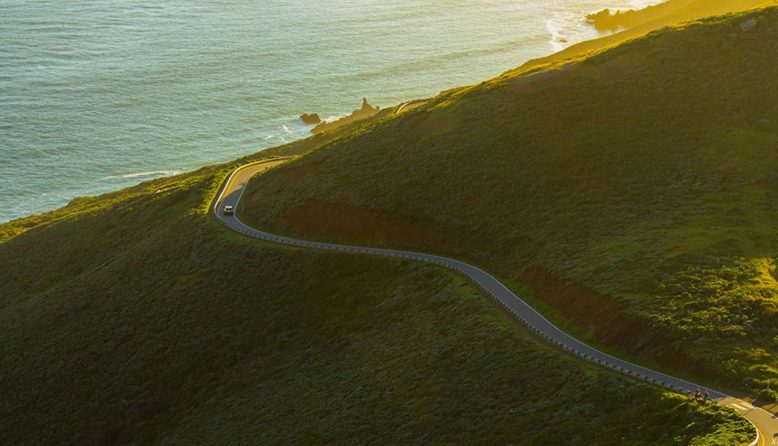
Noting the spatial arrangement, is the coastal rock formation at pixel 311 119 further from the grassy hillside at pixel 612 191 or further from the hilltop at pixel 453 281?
the grassy hillside at pixel 612 191

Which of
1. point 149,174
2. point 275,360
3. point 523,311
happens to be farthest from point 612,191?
point 149,174

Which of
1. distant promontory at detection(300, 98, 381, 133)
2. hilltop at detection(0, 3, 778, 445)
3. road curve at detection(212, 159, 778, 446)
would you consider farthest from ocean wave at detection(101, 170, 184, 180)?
road curve at detection(212, 159, 778, 446)

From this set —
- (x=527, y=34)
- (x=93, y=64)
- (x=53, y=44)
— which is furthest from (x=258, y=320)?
(x=527, y=34)

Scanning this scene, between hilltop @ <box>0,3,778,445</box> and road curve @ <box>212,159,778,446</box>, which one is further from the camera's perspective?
hilltop @ <box>0,3,778,445</box>

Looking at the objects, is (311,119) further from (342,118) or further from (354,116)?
(354,116)

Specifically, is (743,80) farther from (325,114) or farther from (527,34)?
(527,34)

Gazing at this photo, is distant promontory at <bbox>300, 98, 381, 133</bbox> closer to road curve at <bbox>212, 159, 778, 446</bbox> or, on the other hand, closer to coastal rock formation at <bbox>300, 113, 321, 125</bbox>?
coastal rock formation at <bbox>300, 113, 321, 125</bbox>
